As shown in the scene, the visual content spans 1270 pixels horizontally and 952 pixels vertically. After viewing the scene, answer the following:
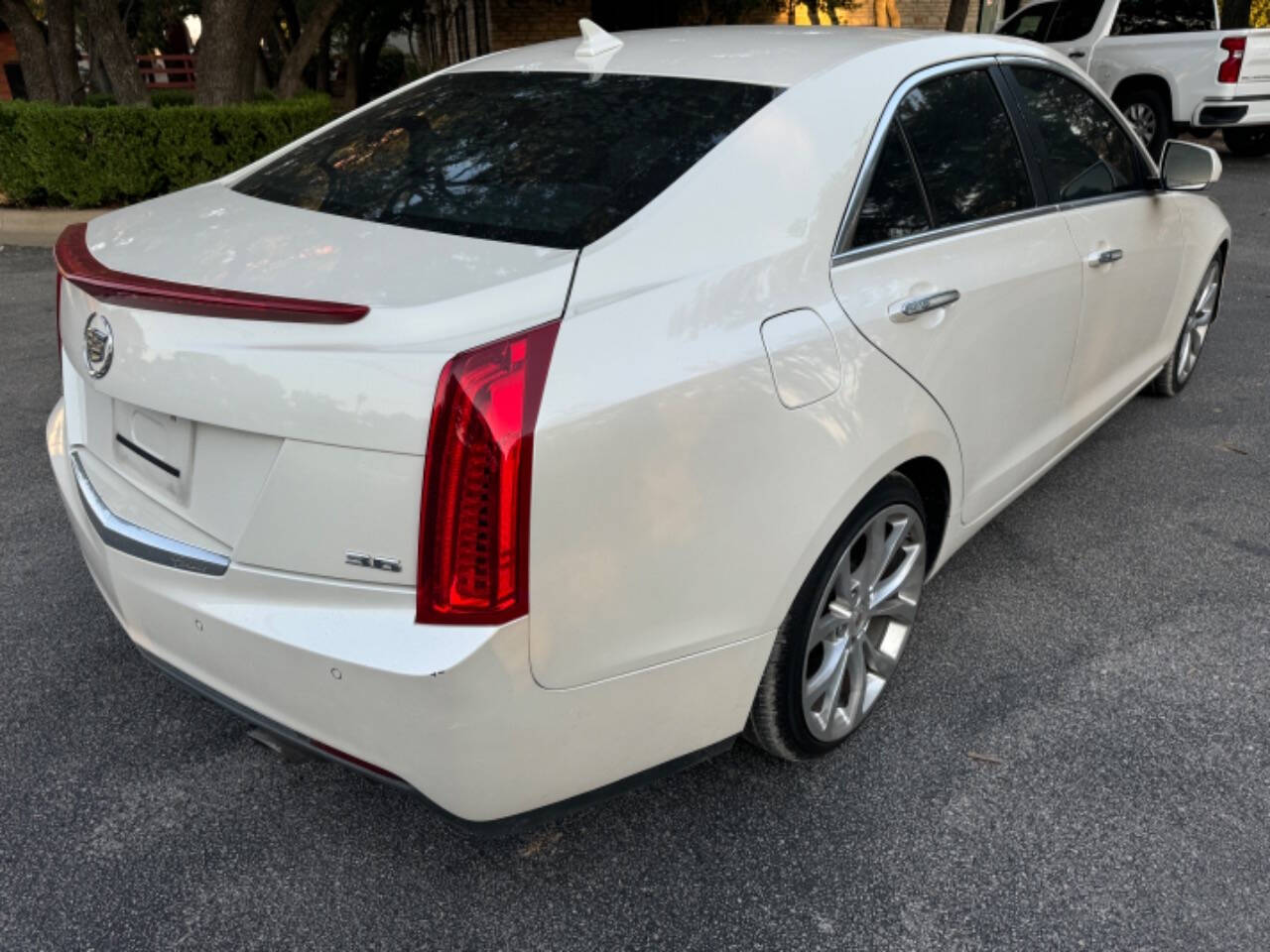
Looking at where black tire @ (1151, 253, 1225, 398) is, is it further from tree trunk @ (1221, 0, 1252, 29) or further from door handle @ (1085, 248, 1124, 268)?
tree trunk @ (1221, 0, 1252, 29)

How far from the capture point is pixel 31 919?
215 cm

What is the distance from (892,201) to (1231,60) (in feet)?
35.7

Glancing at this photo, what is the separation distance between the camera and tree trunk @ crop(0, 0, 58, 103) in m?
10.2

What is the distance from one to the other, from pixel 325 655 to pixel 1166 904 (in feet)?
5.74

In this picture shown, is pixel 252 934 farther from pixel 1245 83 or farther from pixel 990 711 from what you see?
pixel 1245 83

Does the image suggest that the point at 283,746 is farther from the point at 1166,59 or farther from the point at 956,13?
the point at 956,13

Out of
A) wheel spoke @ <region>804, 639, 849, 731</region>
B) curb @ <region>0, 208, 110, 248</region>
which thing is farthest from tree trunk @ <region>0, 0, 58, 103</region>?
wheel spoke @ <region>804, 639, 849, 731</region>

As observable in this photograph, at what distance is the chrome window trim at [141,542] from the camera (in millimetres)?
1978

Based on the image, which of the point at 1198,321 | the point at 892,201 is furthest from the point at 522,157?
the point at 1198,321

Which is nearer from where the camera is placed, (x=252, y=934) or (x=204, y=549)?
(x=204, y=549)

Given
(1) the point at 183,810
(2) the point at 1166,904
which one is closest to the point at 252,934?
(1) the point at 183,810

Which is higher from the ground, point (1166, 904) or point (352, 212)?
point (352, 212)

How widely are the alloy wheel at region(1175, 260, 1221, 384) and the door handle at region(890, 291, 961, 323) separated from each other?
2855 millimetres

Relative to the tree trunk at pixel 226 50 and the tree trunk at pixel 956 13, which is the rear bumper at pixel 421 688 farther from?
the tree trunk at pixel 956 13
